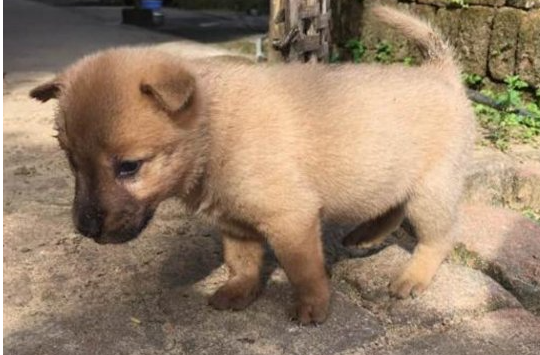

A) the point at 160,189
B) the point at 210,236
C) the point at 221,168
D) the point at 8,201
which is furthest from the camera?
the point at 8,201

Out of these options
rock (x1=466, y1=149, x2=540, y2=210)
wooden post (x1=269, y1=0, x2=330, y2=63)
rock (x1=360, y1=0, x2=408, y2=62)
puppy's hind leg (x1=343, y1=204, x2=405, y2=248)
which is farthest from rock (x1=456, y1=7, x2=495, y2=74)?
puppy's hind leg (x1=343, y1=204, x2=405, y2=248)

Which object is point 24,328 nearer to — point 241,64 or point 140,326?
point 140,326

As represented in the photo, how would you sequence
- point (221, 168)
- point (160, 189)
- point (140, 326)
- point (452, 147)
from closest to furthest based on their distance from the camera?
point (160, 189), point (221, 168), point (140, 326), point (452, 147)

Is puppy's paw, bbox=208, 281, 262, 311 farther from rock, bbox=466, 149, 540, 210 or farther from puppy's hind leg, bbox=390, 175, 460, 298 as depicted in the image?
rock, bbox=466, 149, 540, 210

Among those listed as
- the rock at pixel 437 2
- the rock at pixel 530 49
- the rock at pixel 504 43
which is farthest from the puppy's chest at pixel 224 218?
the rock at pixel 437 2

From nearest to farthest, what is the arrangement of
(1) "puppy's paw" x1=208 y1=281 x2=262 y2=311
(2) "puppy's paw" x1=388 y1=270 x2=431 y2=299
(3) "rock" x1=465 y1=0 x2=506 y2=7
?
(1) "puppy's paw" x1=208 y1=281 x2=262 y2=311, (2) "puppy's paw" x1=388 y1=270 x2=431 y2=299, (3) "rock" x1=465 y1=0 x2=506 y2=7

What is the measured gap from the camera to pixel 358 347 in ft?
9.14

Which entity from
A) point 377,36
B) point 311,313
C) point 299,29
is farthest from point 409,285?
point 377,36

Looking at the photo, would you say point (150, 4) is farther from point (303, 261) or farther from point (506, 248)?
point (303, 261)

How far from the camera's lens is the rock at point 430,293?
3066mm

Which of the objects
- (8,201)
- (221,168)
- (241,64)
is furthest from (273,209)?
(8,201)

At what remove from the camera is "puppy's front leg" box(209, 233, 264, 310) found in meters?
3.10

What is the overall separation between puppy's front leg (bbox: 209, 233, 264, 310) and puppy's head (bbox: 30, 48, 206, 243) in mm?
663

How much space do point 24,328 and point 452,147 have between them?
1882 mm
